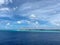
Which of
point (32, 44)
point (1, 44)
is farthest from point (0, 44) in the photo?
point (32, 44)

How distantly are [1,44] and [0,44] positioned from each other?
0.71ft

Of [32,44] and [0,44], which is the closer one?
[0,44]

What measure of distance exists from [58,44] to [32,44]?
280 centimetres

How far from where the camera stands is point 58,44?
47.5 ft

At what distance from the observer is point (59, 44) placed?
566 inches

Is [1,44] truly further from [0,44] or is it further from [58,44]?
[58,44]

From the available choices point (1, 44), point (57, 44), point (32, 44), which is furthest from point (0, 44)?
point (57, 44)

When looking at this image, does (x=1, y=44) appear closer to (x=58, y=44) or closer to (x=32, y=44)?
(x=32, y=44)

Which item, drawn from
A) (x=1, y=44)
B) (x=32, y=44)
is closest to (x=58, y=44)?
(x=32, y=44)

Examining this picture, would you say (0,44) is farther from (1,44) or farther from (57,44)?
(57,44)

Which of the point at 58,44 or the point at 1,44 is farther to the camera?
the point at 58,44

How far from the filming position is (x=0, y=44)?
12711mm

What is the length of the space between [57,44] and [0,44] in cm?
595

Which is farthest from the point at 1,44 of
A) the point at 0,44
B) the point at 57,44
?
the point at 57,44
